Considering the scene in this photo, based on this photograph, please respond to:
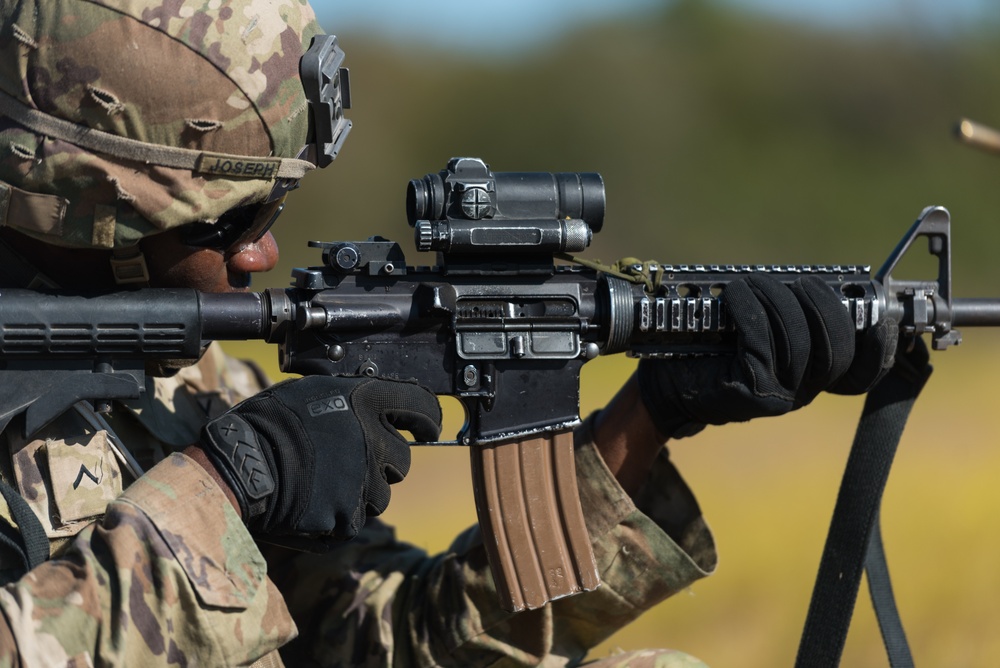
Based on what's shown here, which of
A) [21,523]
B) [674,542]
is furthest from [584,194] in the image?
[21,523]

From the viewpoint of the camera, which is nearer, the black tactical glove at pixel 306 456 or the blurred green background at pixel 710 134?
the black tactical glove at pixel 306 456

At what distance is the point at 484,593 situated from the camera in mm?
3705

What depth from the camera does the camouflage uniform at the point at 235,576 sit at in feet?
8.79

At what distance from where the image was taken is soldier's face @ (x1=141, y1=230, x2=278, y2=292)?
3.19 meters

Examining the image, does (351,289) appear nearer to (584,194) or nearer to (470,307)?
(470,307)

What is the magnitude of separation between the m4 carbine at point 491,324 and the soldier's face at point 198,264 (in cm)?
9

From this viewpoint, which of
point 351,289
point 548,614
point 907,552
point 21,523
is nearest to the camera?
point 21,523

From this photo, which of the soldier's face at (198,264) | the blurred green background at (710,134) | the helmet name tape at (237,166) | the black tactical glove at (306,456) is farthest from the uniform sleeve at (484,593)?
the blurred green background at (710,134)

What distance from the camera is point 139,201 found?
119 inches

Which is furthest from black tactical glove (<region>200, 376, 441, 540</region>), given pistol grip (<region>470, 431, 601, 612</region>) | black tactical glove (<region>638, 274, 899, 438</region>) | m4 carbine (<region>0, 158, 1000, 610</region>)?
black tactical glove (<region>638, 274, 899, 438</region>)

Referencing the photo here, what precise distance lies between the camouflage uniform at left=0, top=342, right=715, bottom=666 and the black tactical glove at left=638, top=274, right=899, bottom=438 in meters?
0.38

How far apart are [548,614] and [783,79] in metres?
22.9

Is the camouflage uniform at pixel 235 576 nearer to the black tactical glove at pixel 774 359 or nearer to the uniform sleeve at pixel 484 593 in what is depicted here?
the uniform sleeve at pixel 484 593

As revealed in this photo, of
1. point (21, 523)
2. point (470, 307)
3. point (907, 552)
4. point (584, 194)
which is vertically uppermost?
point (584, 194)
